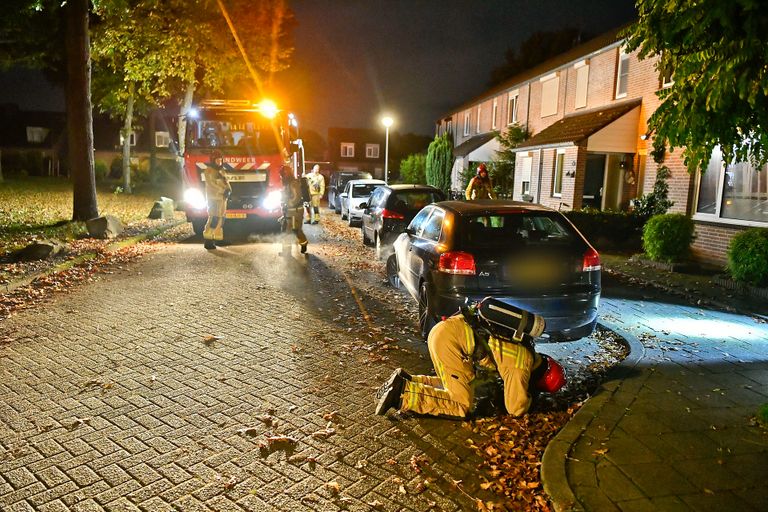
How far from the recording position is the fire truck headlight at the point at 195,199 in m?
14.6

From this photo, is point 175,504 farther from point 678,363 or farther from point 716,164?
point 716,164

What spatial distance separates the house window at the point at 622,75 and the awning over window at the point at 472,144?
35.3 feet

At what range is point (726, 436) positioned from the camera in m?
4.28

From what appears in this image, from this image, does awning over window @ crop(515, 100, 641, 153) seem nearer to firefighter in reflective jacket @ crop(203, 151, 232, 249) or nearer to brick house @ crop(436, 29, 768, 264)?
brick house @ crop(436, 29, 768, 264)

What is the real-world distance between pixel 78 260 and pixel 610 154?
15197 mm

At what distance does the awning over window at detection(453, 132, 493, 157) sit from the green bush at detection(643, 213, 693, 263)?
59.2 ft

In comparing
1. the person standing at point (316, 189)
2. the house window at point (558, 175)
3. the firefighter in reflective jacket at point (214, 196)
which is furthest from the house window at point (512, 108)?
Result: the firefighter in reflective jacket at point (214, 196)

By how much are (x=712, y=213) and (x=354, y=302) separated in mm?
9001

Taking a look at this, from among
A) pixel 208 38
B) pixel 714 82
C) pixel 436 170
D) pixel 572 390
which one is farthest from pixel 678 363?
pixel 436 170

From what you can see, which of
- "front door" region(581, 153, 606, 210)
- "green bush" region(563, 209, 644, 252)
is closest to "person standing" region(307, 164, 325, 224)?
"green bush" region(563, 209, 644, 252)

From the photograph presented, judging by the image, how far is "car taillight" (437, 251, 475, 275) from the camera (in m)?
6.02

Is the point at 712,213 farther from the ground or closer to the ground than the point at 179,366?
farther from the ground

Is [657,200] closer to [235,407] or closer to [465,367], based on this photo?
[465,367]

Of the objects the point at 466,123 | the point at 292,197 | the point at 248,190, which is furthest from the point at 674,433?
the point at 466,123
